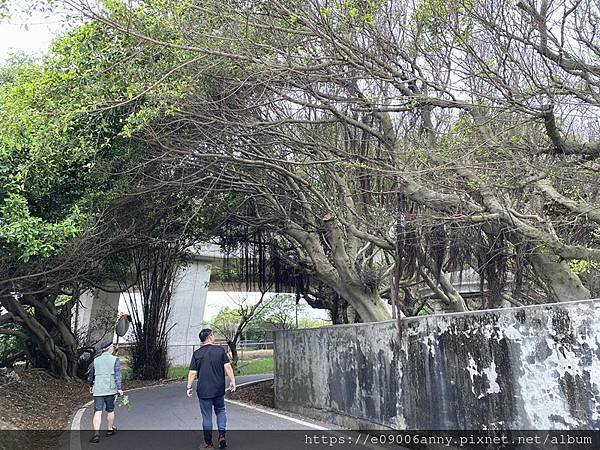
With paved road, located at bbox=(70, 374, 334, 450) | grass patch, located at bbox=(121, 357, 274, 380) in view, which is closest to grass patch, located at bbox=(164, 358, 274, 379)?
grass patch, located at bbox=(121, 357, 274, 380)

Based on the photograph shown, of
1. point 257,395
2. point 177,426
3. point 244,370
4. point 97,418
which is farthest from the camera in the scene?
point 244,370

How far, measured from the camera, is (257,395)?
16.3m

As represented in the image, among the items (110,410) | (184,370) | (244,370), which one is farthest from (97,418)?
(244,370)

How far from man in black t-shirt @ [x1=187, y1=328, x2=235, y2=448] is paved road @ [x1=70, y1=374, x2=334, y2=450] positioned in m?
0.58

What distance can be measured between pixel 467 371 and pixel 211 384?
3.36 metres

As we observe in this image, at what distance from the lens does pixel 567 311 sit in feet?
19.2

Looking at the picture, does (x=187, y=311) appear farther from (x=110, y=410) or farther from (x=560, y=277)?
(x=560, y=277)

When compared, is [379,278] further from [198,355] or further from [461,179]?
[198,355]

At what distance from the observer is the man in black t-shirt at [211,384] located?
300 inches

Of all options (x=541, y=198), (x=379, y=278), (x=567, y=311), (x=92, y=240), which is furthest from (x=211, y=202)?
(x=567, y=311)

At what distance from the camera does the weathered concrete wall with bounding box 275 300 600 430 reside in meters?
5.77

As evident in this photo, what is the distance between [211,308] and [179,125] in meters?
34.2

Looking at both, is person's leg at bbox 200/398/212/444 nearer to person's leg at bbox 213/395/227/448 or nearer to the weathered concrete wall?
person's leg at bbox 213/395/227/448

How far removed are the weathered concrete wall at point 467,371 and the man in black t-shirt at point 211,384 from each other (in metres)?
2.60
